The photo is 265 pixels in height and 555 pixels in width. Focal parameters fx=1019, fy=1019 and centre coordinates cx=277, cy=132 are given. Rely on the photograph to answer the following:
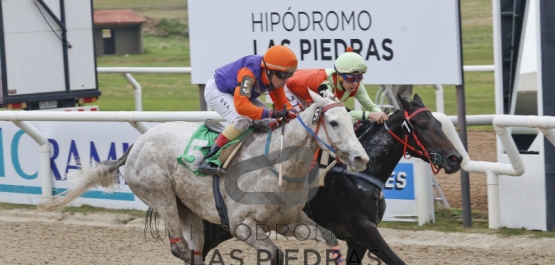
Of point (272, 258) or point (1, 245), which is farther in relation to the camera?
point (1, 245)

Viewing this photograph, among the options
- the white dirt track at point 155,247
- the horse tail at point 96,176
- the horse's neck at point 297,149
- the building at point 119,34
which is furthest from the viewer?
the building at point 119,34

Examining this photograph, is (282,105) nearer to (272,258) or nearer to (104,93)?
(272,258)

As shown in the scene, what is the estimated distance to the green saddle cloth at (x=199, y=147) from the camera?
605 cm

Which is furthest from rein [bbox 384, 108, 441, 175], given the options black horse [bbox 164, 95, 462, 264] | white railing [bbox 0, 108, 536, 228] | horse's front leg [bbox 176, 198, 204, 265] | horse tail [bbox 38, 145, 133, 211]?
horse tail [bbox 38, 145, 133, 211]

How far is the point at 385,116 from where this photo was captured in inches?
246

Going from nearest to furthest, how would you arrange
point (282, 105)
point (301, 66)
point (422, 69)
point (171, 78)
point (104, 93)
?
point (282, 105)
point (422, 69)
point (301, 66)
point (104, 93)
point (171, 78)

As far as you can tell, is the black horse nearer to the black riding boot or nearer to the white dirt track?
the black riding boot

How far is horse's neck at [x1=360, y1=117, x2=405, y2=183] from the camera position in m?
6.22

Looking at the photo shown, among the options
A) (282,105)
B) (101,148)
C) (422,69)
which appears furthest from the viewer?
(101,148)

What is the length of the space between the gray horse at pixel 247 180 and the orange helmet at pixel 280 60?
33 centimetres

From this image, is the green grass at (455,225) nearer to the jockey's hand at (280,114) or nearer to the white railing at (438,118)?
the white railing at (438,118)

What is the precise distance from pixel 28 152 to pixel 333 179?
4139 mm

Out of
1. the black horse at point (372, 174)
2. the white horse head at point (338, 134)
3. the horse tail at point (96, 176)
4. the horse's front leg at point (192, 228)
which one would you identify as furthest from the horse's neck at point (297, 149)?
the horse tail at point (96, 176)

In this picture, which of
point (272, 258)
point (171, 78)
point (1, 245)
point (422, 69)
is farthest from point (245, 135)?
point (171, 78)
